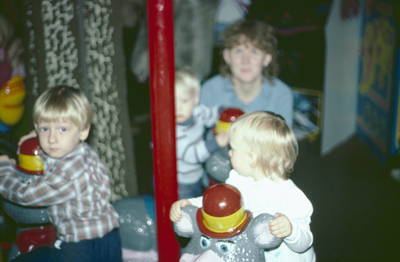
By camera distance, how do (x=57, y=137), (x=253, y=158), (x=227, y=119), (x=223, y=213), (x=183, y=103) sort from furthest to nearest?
1. (x=183, y=103)
2. (x=227, y=119)
3. (x=57, y=137)
4. (x=253, y=158)
5. (x=223, y=213)

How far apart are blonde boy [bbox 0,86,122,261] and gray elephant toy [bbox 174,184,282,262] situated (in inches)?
14.0

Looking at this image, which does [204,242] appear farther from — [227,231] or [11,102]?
[11,102]

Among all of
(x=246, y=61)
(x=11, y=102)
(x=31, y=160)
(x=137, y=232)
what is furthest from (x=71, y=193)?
(x=246, y=61)

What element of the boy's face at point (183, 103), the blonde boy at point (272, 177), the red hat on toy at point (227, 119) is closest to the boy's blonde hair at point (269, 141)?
the blonde boy at point (272, 177)

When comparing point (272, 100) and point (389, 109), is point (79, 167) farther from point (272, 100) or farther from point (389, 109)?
point (389, 109)

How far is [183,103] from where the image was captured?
61.6 inches

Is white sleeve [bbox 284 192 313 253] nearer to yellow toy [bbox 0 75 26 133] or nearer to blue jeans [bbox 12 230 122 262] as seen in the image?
blue jeans [bbox 12 230 122 262]

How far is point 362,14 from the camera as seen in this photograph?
113 inches

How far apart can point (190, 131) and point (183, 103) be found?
0.35 feet

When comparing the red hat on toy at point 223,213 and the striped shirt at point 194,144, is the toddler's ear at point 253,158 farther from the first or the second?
the striped shirt at point 194,144

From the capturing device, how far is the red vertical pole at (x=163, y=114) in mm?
1023

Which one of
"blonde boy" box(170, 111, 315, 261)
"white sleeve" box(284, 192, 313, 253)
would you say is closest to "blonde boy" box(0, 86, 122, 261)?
"blonde boy" box(170, 111, 315, 261)

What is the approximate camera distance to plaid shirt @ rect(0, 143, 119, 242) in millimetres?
1180

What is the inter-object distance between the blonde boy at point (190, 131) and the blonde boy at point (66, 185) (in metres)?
0.37
